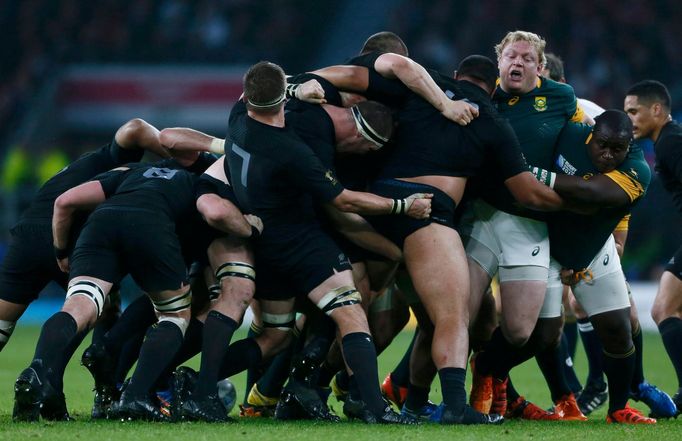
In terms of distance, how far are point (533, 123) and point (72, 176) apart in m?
2.91

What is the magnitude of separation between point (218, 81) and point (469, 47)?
185 inches

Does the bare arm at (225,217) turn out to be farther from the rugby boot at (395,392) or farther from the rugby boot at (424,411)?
the rugby boot at (395,392)

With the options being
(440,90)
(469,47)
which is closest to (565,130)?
(440,90)

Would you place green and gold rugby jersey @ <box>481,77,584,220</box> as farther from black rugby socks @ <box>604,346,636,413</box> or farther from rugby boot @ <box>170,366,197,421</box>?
rugby boot @ <box>170,366,197,421</box>

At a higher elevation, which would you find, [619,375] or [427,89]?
[427,89]

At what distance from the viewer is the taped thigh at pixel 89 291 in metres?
5.95

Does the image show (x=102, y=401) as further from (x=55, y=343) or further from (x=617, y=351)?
(x=617, y=351)

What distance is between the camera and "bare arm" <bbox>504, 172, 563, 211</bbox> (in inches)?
253

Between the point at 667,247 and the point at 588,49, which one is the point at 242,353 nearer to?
the point at 667,247

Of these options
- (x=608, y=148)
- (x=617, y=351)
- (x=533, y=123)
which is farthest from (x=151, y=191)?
(x=617, y=351)

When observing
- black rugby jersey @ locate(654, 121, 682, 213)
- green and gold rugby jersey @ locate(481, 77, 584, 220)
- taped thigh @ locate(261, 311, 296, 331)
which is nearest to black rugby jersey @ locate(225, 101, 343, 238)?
taped thigh @ locate(261, 311, 296, 331)

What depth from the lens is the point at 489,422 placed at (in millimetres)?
6117

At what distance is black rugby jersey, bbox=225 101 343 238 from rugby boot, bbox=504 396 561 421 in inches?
76.9

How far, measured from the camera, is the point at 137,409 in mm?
5875
